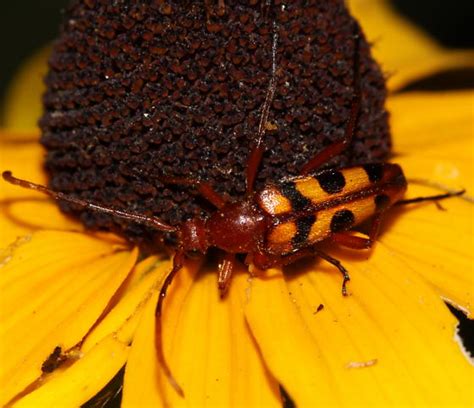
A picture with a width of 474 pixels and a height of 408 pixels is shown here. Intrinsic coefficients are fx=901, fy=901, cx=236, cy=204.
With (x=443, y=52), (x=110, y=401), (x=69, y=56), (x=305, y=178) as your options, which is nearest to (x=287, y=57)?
(x=305, y=178)

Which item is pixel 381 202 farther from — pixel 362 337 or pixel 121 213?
pixel 121 213

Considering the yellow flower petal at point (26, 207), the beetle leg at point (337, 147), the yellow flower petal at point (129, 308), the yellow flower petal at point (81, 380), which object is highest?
the yellow flower petal at point (26, 207)

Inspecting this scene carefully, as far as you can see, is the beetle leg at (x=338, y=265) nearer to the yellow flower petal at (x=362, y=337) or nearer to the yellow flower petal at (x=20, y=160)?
the yellow flower petal at (x=362, y=337)

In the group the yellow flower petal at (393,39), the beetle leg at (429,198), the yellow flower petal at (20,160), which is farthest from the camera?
the yellow flower petal at (393,39)

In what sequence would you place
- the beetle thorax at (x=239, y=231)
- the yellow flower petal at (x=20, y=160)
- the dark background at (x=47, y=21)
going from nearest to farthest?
the beetle thorax at (x=239, y=231) < the yellow flower petal at (x=20, y=160) < the dark background at (x=47, y=21)

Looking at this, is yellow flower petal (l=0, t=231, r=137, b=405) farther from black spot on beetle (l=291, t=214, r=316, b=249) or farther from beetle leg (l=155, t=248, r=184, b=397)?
black spot on beetle (l=291, t=214, r=316, b=249)

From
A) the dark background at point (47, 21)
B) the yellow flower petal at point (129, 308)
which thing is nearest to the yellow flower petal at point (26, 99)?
the dark background at point (47, 21)

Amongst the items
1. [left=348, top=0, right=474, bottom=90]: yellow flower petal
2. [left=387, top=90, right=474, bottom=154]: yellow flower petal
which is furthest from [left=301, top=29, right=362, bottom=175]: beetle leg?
[left=348, top=0, right=474, bottom=90]: yellow flower petal

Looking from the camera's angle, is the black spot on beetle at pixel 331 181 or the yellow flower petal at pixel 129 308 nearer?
the yellow flower petal at pixel 129 308
